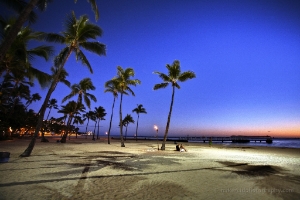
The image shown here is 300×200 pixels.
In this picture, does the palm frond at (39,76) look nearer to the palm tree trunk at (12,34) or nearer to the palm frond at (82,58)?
the palm frond at (82,58)

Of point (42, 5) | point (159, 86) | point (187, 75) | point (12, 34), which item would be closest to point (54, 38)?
point (42, 5)

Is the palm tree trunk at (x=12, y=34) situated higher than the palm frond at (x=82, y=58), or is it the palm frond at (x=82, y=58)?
the palm frond at (x=82, y=58)

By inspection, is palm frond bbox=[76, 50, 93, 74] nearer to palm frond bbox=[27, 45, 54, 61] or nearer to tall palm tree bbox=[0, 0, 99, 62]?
palm frond bbox=[27, 45, 54, 61]

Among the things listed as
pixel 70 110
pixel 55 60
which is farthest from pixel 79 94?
pixel 55 60

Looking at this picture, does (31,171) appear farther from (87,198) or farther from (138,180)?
(138,180)

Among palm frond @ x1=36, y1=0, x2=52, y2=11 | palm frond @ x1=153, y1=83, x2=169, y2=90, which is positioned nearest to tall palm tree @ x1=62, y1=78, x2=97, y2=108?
palm frond @ x1=153, y1=83, x2=169, y2=90

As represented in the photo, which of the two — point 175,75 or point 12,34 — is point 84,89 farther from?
point 12,34

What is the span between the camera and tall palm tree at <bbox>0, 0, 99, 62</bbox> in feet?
19.6

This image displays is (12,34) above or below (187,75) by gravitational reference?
below

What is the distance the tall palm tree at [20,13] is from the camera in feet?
19.6

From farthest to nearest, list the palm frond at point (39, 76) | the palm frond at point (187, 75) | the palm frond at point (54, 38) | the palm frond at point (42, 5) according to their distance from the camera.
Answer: the palm frond at point (187, 75) → the palm frond at point (54, 38) → the palm frond at point (39, 76) → the palm frond at point (42, 5)

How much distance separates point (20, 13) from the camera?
714 centimetres

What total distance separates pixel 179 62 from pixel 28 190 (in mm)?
19831

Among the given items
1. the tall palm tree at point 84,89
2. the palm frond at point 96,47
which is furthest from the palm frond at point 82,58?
the tall palm tree at point 84,89
